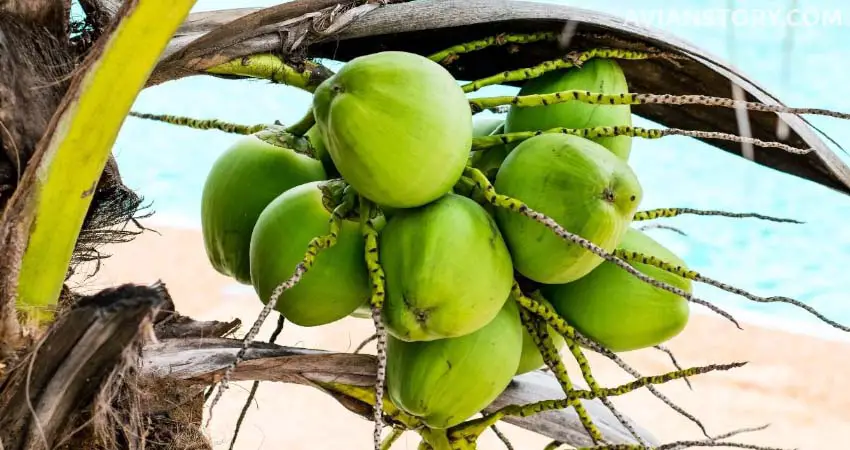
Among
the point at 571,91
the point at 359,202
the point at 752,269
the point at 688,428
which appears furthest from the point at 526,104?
the point at 752,269

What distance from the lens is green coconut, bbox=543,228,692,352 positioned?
0.65 metres

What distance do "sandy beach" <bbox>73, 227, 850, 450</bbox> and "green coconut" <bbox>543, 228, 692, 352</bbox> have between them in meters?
1.13

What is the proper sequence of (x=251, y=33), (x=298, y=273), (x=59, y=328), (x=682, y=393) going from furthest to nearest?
1. (x=682, y=393)
2. (x=251, y=33)
3. (x=298, y=273)
4. (x=59, y=328)

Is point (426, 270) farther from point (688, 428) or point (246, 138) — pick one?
point (688, 428)

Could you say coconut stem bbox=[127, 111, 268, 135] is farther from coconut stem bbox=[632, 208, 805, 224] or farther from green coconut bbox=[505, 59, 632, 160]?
coconut stem bbox=[632, 208, 805, 224]

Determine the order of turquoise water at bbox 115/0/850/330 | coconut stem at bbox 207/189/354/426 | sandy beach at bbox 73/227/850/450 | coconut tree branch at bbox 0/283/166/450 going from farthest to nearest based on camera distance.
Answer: turquoise water at bbox 115/0/850/330
sandy beach at bbox 73/227/850/450
coconut stem at bbox 207/189/354/426
coconut tree branch at bbox 0/283/166/450

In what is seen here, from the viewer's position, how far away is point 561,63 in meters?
0.67

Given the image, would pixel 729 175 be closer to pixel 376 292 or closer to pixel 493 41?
pixel 493 41

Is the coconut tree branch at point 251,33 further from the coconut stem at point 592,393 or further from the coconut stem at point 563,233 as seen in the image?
the coconut stem at point 592,393

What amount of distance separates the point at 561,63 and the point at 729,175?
177 inches

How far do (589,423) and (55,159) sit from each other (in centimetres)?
43

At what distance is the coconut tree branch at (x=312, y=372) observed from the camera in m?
0.62

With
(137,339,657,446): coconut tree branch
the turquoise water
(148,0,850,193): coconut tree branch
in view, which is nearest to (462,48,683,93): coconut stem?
(148,0,850,193): coconut tree branch

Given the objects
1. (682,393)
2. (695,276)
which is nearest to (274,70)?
(695,276)
